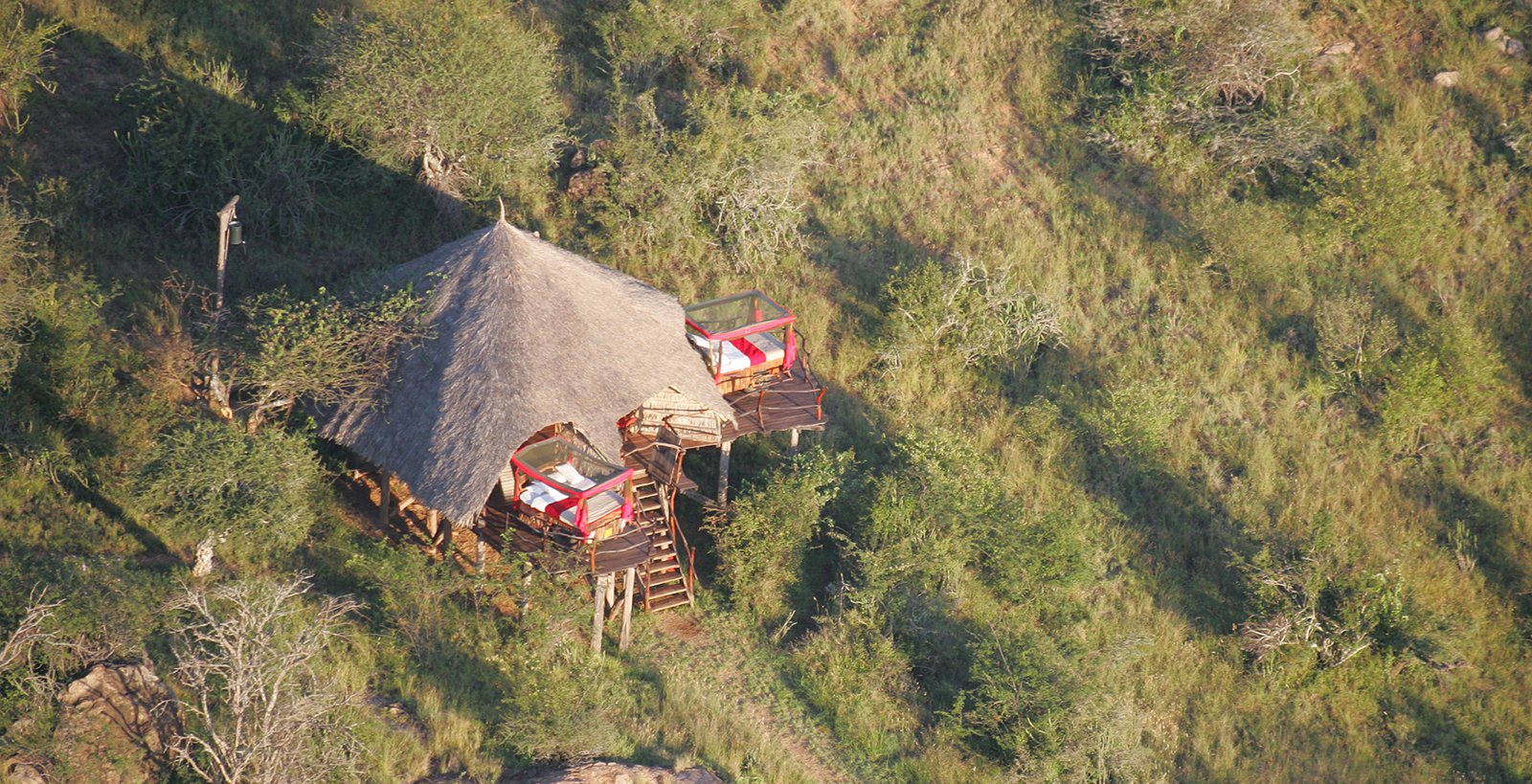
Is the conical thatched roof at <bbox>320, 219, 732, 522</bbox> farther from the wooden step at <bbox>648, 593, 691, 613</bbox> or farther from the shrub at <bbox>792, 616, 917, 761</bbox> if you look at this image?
the shrub at <bbox>792, 616, 917, 761</bbox>

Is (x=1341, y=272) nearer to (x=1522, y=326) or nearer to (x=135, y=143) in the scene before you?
(x=1522, y=326)

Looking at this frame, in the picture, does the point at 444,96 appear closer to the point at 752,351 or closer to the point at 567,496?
the point at 752,351

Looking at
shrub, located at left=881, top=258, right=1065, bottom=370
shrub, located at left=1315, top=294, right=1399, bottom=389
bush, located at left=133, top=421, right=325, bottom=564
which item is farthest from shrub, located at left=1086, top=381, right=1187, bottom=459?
bush, located at left=133, top=421, right=325, bottom=564

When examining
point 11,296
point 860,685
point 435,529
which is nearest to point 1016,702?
Answer: point 860,685

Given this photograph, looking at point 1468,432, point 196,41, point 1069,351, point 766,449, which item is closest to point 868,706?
point 766,449

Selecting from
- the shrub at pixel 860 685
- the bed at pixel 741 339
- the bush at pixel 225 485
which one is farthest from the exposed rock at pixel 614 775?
the bed at pixel 741 339

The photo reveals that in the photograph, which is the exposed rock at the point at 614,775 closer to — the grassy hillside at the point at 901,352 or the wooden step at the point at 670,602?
the grassy hillside at the point at 901,352
